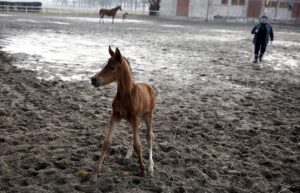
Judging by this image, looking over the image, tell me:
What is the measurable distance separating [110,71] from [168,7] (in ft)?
158

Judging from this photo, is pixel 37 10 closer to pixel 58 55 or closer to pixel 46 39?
pixel 46 39

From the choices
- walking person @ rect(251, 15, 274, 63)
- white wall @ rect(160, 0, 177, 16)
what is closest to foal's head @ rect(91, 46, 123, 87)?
walking person @ rect(251, 15, 274, 63)

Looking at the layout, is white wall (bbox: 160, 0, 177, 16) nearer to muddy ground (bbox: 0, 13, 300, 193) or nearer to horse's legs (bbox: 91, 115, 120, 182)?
muddy ground (bbox: 0, 13, 300, 193)

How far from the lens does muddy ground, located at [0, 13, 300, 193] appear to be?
15.4 ft

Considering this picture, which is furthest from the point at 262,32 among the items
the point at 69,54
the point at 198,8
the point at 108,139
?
the point at 198,8

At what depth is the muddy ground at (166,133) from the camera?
4.69m

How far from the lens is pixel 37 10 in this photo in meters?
42.9

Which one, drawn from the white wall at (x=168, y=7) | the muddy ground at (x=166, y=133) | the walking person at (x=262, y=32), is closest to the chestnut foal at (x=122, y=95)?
the muddy ground at (x=166, y=133)

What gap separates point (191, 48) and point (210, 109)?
10934mm

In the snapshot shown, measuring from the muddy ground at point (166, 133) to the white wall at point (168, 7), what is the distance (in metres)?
40.0

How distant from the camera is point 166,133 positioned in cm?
646

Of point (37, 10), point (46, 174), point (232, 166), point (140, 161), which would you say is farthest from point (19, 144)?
point (37, 10)

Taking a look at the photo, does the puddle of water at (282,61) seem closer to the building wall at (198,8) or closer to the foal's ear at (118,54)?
the foal's ear at (118,54)

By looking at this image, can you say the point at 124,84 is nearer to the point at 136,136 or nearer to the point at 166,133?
the point at 136,136
